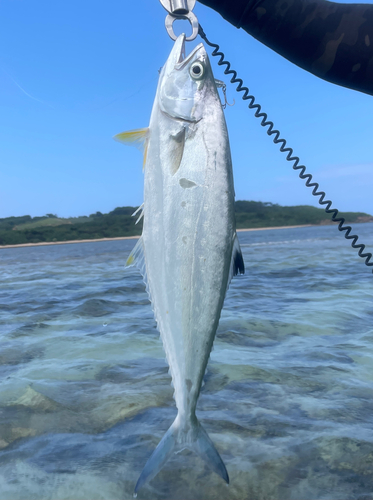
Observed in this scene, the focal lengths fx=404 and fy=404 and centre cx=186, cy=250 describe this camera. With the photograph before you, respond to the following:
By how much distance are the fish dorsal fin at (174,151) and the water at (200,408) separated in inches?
76.9

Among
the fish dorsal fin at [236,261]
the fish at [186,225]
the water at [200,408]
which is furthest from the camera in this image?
the water at [200,408]

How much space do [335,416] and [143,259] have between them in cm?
232

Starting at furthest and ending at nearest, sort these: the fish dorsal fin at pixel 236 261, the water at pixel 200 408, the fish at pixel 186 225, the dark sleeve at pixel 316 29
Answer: the water at pixel 200 408 < the fish dorsal fin at pixel 236 261 < the fish at pixel 186 225 < the dark sleeve at pixel 316 29

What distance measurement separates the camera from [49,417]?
11.2ft

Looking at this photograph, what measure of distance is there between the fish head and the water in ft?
7.31

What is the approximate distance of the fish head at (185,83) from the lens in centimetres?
202

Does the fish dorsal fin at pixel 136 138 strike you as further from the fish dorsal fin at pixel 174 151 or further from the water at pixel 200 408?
the water at pixel 200 408

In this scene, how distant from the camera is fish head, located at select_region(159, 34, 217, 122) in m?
2.02

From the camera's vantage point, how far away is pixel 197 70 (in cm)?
211

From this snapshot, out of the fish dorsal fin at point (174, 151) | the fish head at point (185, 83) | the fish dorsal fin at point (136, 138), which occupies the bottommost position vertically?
the fish dorsal fin at point (174, 151)

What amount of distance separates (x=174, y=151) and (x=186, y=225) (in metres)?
0.38

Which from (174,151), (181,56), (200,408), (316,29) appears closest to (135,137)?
(174,151)

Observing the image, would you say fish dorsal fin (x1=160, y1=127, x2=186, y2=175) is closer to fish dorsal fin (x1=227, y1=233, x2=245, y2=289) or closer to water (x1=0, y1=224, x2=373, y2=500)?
fish dorsal fin (x1=227, y1=233, x2=245, y2=289)

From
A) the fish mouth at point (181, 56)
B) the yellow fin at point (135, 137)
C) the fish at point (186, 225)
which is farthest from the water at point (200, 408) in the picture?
the fish mouth at point (181, 56)
